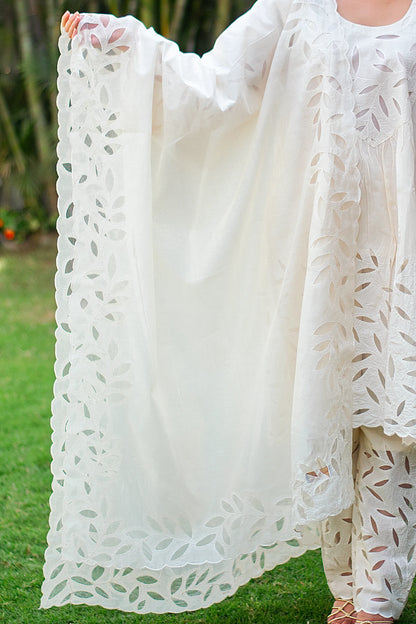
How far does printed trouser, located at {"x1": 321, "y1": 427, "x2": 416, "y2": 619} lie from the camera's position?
7.43ft

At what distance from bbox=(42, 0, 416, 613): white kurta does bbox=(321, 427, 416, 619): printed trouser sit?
0.12 metres

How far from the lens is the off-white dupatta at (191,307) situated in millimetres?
2137

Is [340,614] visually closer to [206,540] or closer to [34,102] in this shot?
[206,540]

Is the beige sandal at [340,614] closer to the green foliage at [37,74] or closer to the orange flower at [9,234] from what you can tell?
the green foliage at [37,74]

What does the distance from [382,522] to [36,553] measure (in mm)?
1172

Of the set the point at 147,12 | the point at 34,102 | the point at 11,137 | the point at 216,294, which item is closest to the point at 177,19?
the point at 147,12

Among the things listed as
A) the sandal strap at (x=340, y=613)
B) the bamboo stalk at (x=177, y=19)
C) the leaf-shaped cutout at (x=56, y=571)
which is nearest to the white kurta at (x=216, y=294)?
the leaf-shaped cutout at (x=56, y=571)

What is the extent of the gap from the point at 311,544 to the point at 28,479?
1.42 m

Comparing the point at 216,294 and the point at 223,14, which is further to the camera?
the point at 223,14

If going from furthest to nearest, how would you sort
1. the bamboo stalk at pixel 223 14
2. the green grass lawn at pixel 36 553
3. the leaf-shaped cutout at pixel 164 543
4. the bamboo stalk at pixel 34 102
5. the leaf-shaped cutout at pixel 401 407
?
the bamboo stalk at pixel 34 102 → the bamboo stalk at pixel 223 14 → the green grass lawn at pixel 36 553 → the leaf-shaped cutout at pixel 164 543 → the leaf-shaped cutout at pixel 401 407

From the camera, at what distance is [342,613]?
94.9 inches

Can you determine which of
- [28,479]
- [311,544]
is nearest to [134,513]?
[311,544]

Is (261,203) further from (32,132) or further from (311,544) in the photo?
(32,132)

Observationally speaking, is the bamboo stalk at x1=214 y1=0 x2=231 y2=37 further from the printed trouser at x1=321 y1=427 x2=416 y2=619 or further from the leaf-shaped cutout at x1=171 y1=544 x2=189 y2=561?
the leaf-shaped cutout at x1=171 y1=544 x2=189 y2=561
